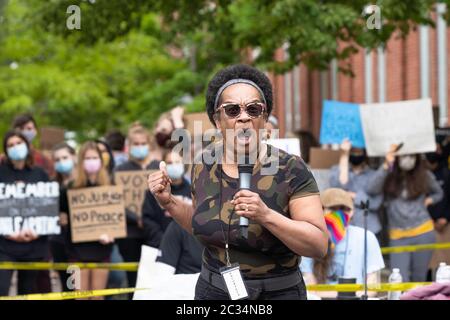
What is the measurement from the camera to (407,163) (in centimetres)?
1165

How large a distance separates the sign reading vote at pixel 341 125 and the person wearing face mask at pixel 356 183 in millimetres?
185

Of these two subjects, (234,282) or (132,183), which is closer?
(234,282)

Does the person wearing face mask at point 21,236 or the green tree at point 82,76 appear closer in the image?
the person wearing face mask at point 21,236

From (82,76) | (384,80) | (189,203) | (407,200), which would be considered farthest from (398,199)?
(82,76)

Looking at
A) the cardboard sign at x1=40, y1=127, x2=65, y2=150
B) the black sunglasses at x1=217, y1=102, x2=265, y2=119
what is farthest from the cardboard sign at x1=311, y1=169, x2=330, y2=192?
the black sunglasses at x1=217, y1=102, x2=265, y2=119

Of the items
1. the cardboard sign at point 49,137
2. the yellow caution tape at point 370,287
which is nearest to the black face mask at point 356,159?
the yellow caution tape at point 370,287

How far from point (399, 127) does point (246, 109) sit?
24.5ft

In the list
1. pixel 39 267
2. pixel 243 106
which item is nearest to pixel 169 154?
pixel 39 267

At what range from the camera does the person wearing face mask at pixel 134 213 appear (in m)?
11.9

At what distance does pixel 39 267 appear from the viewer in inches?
427

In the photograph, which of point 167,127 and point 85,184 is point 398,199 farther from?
point 85,184

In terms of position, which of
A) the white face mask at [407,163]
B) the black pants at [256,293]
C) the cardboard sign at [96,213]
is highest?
the white face mask at [407,163]

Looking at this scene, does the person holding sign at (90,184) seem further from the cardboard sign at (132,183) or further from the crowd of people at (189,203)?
the cardboard sign at (132,183)
